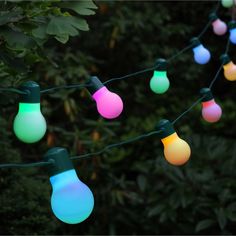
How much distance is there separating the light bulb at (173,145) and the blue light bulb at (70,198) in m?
0.31

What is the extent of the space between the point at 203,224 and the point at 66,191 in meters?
1.94

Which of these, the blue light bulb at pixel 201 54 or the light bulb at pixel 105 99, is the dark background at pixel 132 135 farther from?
the light bulb at pixel 105 99

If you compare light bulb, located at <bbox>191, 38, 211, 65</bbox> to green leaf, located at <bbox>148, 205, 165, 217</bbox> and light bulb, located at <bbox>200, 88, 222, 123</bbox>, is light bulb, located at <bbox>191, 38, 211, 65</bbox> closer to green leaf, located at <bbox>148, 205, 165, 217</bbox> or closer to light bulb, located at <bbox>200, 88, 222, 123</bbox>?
light bulb, located at <bbox>200, 88, 222, 123</bbox>

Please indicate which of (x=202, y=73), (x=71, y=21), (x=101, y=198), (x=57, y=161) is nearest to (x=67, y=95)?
(x=101, y=198)

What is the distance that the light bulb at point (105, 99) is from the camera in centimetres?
100

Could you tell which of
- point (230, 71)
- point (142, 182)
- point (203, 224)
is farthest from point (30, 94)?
point (142, 182)

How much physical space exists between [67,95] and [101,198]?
696 millimetres

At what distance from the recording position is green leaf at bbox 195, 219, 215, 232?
2.49 m

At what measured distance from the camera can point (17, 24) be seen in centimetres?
97

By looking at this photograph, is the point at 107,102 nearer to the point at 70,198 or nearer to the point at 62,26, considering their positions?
the point at 62,26

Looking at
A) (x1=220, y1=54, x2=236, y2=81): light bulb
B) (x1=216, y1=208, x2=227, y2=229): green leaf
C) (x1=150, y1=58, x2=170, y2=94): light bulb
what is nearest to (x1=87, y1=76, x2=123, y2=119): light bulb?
(x1=150, y1=58, x2=170, y2=94): light bulb

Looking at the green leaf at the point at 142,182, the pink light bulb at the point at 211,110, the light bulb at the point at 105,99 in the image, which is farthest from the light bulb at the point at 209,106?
the green leaf at the point at 142,182

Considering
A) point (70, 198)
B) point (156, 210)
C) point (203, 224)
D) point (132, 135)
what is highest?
point (132, 135)

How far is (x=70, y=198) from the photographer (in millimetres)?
728
